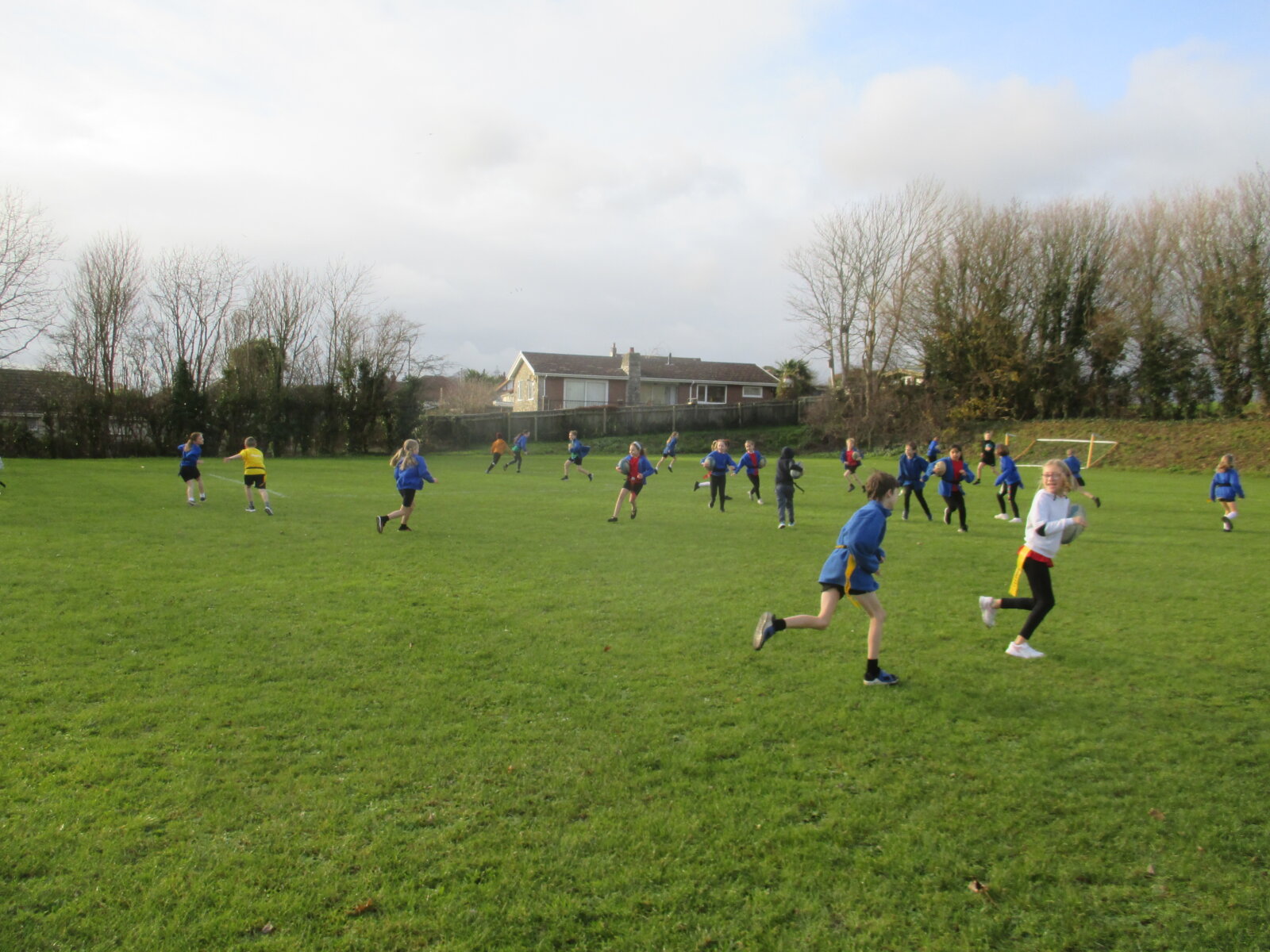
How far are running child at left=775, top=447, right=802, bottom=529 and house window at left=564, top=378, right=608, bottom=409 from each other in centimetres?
4356

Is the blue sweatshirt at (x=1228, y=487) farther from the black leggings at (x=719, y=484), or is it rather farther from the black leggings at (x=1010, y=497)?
the black leggings at (x=719, y=484)

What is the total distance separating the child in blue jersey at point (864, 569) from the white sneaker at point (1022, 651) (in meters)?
1.47

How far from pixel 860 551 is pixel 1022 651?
2.18m

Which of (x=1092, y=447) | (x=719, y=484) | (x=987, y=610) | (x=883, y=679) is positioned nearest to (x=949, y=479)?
(x=719, y=484)

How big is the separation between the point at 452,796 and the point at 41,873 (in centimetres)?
183

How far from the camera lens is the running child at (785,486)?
15.3 meters

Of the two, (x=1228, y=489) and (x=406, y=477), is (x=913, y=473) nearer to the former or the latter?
(x=1228, y=489)

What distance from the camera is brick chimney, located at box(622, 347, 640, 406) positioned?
5931 centimetres

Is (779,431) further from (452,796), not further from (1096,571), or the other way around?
(452,796)

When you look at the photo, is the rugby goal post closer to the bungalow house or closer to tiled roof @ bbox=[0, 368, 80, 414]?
the bungalow house

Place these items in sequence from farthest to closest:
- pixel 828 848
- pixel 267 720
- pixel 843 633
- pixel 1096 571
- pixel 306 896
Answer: pixel 1096 571 → pixel 843 633 → pixel 267 720 → pixel 828 848 → pixel 306 896

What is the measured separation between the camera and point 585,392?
5956 centimetres

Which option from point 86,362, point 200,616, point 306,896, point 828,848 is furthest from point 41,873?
point 86,362

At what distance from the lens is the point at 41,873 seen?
3.57m
